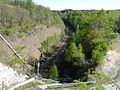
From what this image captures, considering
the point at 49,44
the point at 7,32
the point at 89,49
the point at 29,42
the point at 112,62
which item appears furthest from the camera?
the point at 49,44

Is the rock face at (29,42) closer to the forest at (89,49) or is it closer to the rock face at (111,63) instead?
the forest at (89,49)

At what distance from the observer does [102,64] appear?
28938 mm

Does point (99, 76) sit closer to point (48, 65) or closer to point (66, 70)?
point (66, 70)

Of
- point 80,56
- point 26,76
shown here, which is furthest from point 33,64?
point 26,76

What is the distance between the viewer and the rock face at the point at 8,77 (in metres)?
21.7

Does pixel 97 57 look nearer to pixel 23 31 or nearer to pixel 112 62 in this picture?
pixel 112 62

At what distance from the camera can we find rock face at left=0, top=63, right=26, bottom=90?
856 inches

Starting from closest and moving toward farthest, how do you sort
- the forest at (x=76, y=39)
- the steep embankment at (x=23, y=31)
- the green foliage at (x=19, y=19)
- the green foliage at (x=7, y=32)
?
1. the forest at (x=76, y=39)
2. the steep embankment at (x=23, y=31)
3. the green foliage at (x=7, y=32)
4. the green foliage at (x=19, y=19)

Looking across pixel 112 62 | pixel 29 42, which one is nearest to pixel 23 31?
pixel 29 42

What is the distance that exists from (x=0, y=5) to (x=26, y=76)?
18.4 metres

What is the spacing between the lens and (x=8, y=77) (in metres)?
23.0

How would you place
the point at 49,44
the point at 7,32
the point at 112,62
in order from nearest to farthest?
1. the point at 112,62
2. the point at 7,32
3. the point at 49,44

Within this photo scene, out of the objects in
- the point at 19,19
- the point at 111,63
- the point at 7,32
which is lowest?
the point at 111,63

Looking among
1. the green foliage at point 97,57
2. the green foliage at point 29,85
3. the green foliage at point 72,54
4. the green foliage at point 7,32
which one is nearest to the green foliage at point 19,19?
the green foliage at point 7,32
